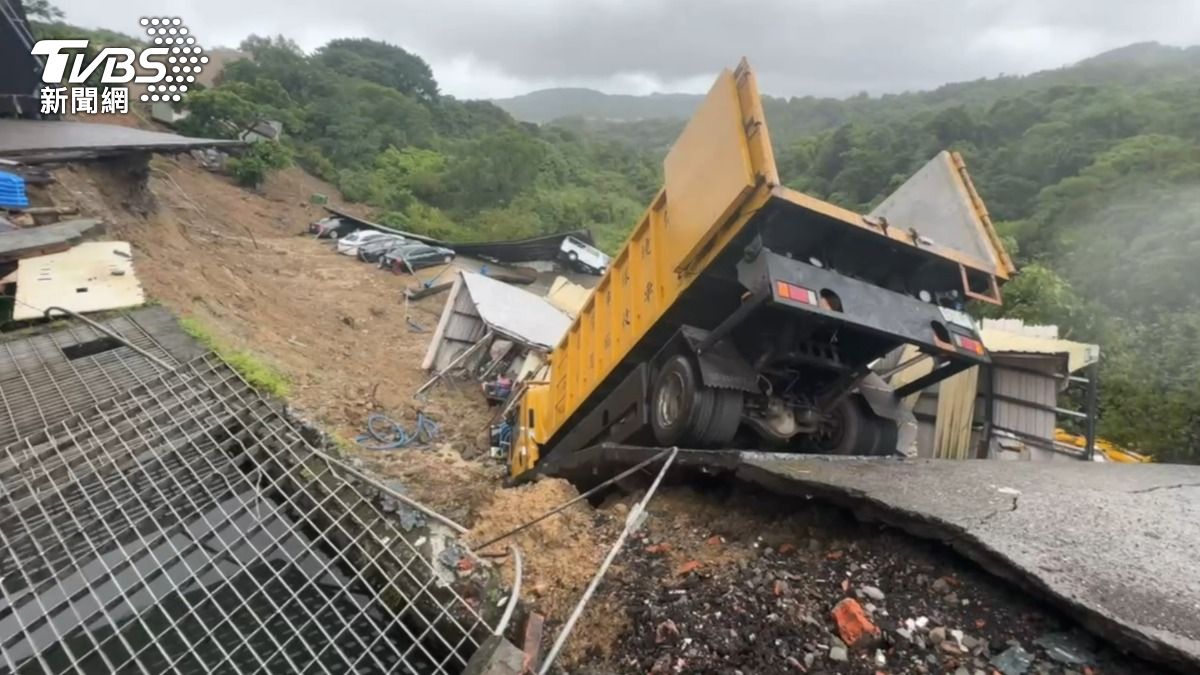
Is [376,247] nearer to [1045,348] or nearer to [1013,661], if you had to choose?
[1045,348]

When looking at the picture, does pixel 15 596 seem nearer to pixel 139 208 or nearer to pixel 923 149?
pixel 139 208

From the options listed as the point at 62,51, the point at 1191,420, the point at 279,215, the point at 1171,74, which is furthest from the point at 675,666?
the point at 1171,74

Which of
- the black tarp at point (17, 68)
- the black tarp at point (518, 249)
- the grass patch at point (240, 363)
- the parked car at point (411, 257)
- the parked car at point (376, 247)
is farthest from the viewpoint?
the black tarp at point (518, 249)

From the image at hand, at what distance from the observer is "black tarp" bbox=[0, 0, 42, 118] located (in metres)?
11.2

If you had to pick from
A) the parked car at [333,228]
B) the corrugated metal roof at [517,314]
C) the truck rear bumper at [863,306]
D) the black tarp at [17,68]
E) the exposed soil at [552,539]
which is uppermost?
the black tarp at [17,68]

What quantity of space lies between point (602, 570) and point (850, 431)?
7.08 ft

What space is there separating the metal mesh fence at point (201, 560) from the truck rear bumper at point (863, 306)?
1.75m

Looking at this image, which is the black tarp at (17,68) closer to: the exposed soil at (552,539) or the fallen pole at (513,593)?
the exposed soil at (552,539)

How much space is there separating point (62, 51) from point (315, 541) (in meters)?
16.8

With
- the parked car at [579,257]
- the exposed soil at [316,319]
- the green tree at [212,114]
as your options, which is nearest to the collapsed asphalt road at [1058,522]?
the exposed soil at [316,319]

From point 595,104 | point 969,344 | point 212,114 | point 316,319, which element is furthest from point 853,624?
point 595,104

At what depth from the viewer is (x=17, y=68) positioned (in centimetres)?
1148

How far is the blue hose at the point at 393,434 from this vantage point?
251 inches

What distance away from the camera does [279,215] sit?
2127cm
